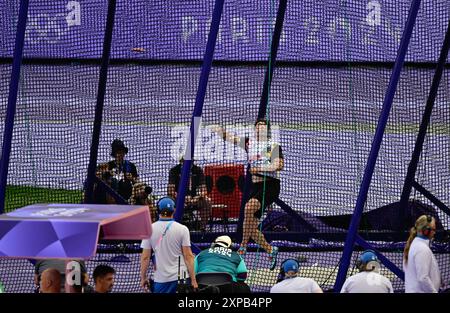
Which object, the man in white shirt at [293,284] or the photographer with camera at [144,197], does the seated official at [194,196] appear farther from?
the man in white shirt at [293,284]

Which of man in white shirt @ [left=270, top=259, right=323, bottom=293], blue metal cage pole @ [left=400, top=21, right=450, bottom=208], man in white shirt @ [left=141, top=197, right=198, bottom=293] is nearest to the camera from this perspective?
man in white shirt @ [left=270, top=259, right=323, bottom=293]

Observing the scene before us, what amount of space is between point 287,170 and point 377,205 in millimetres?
1176

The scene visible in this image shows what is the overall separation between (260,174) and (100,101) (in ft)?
6.47

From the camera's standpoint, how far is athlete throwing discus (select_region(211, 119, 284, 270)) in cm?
1447

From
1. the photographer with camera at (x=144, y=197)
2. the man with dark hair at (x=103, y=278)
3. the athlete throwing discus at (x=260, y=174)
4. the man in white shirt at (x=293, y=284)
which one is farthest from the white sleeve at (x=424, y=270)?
the photographer with camera at (x=144, y=197)

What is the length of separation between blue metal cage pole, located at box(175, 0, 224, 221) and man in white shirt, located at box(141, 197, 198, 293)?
51 cm

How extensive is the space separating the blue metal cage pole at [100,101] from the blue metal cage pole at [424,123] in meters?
3.72

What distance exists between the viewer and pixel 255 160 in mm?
14539

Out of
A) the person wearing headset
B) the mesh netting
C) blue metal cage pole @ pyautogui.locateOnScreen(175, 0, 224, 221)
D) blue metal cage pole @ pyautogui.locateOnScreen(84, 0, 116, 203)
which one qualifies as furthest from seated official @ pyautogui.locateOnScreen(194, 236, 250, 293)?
blue metal cage pole @ pyautogui.locateOnScreen(84, 0, 116, 203)

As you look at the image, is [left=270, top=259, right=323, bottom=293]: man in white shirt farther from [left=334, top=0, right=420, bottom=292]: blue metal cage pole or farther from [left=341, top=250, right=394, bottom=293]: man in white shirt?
[left=334, top=0, right=420, bottom=292]: blue metal cage pole

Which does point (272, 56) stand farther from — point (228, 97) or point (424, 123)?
point (424, 123)
